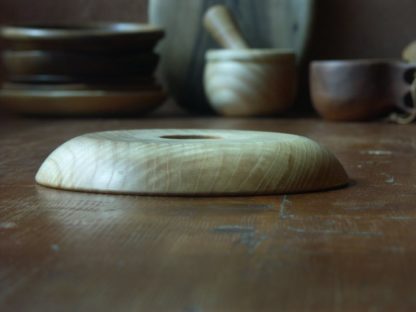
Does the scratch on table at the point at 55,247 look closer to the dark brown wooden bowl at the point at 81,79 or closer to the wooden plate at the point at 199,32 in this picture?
the dark brown wooden bowl at the point at 81,79

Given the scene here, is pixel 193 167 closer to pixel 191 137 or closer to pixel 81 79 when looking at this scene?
pixel 191 137

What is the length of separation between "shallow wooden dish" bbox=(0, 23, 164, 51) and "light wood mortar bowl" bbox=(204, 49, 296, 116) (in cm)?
13

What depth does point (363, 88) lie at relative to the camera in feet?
4.51

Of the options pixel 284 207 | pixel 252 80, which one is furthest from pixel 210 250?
pixel 252 80

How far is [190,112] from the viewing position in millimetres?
1709

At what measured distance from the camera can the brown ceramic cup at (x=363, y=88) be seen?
1365mm

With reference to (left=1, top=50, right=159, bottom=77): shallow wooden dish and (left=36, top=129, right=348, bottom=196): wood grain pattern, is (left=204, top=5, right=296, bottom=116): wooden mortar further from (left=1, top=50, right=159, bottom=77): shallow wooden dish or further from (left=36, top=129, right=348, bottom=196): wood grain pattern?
(left=36, top=129, right=348, bottom=196): wood grain pattern

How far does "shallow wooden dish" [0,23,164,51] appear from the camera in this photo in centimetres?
144

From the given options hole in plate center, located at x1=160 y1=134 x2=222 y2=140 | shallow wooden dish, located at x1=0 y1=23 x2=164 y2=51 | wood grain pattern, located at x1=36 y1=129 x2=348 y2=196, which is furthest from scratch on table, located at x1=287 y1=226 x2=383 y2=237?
shallow wooden dish, located at x1=0 y1=23 x2=164 y2=51

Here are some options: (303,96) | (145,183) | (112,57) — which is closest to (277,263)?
(145,183)

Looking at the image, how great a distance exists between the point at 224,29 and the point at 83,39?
0.85 ft

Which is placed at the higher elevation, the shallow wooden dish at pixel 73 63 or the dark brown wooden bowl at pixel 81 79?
the shallow wooden dish at pixel 73 63

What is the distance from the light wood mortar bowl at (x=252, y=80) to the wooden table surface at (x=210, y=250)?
76 cm

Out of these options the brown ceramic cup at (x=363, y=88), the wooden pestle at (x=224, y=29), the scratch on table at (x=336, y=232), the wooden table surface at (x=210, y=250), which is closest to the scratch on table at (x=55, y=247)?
the wooden table surface at (x=210, y=250)
